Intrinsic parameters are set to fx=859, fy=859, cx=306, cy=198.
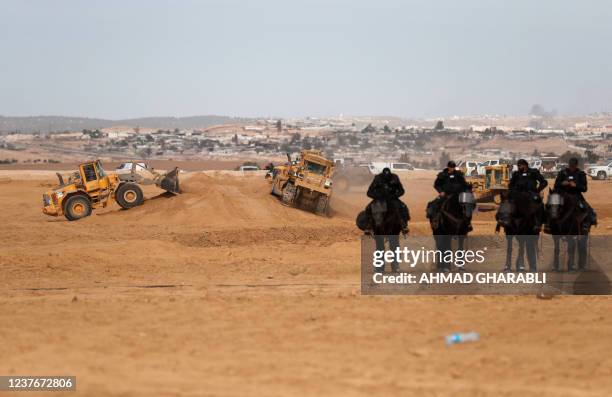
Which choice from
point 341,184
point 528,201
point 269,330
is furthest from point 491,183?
point 269,330

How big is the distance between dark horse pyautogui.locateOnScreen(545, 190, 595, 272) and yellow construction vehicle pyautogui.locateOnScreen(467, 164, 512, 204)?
23029 millimetres

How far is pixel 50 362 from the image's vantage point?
10742 mm

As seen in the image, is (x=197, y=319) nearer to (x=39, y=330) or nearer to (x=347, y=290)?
(x=39, y=330)

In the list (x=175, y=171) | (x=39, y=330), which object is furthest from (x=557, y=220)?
(x=175, y=171)

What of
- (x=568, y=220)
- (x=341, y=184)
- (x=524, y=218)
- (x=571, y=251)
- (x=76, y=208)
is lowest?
(x=341, y=184)

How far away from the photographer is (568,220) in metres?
16.9

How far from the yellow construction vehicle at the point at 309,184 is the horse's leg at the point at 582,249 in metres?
18.8

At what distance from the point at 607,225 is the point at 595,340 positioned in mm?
18298

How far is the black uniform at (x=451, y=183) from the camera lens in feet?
54.6

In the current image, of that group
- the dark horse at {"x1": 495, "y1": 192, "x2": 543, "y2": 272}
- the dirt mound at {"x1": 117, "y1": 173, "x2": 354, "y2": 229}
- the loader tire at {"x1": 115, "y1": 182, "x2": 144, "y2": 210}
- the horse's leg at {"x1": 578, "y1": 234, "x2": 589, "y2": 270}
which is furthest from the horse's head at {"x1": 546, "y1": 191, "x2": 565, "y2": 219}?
the loader tire at {"x1": 115, "y1": 182, "x2": 144, "y2": 210}

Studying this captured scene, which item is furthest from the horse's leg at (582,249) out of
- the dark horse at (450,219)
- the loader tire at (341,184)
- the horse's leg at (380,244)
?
the loader tire at (341,184)

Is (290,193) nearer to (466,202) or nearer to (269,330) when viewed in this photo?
(466,202)

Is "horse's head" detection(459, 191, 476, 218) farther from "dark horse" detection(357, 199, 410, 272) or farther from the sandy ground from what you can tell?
the sandy ground

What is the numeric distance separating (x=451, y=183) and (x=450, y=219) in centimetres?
73
